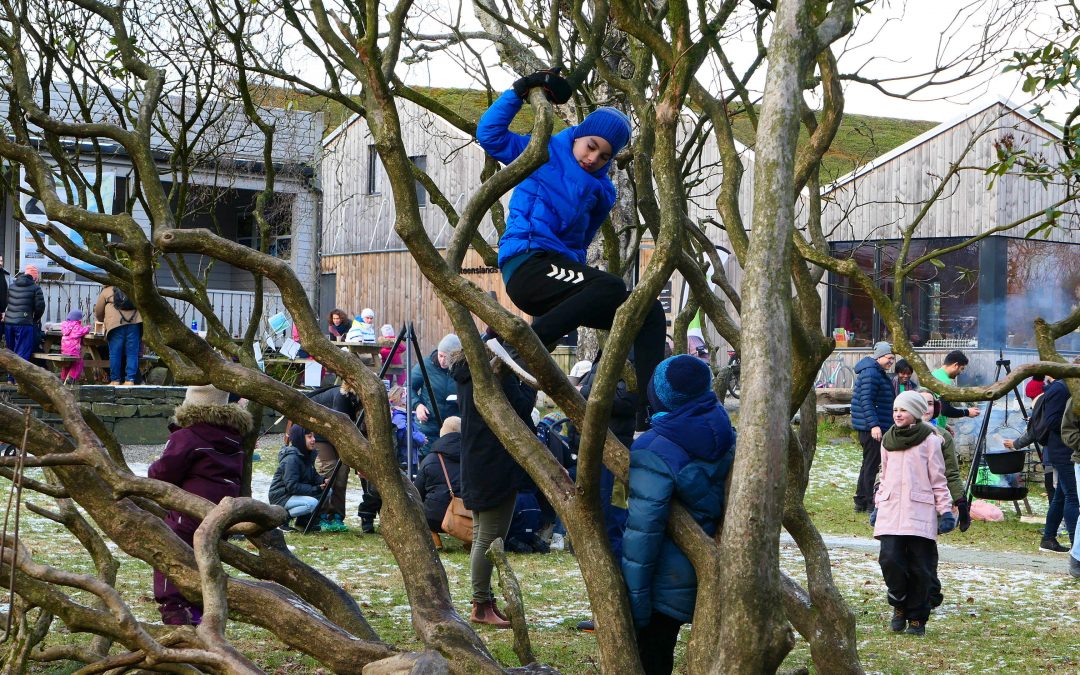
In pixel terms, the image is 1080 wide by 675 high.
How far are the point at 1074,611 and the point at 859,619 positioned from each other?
5.31ft

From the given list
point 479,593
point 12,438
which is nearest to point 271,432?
point 479,593

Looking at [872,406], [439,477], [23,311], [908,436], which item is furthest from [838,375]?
[908,436]

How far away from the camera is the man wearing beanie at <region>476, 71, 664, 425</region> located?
4.70 m

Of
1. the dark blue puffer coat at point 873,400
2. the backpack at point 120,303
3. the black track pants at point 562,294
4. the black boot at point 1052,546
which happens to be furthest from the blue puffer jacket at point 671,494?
the backpack at point 120,303

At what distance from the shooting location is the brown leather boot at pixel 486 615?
7.09m

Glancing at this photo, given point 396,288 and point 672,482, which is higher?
point 396,288

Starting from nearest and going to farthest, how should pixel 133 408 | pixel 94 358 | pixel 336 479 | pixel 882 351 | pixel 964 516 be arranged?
pixel 336 479
pixel 964 516
pixel 882 351
pixel 133 408
pixel 94 358

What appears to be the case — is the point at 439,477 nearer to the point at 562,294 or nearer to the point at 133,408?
the point at 562,294

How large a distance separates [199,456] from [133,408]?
12.2 meters

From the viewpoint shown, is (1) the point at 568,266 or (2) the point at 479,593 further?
(2) the point at 479,593

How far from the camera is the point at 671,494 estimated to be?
4.34 meters

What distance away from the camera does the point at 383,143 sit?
3.85 m

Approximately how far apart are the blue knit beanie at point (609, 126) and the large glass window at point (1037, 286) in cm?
2009

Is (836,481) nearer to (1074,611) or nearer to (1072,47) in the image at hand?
(1074,611)
